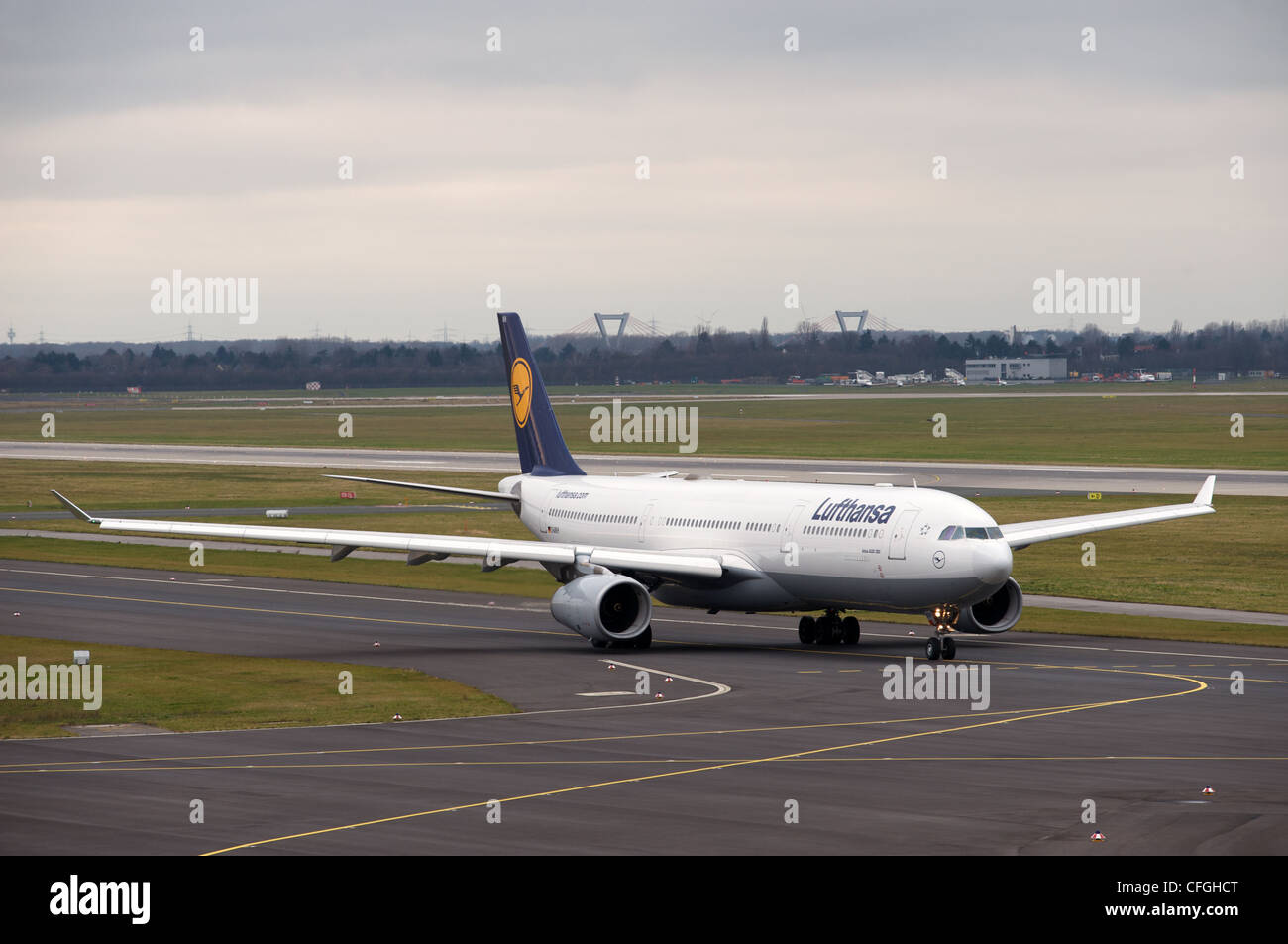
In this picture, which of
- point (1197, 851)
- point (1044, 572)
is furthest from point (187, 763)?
point (1044, 572)

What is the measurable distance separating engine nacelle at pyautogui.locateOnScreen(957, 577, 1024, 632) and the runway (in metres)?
47.1

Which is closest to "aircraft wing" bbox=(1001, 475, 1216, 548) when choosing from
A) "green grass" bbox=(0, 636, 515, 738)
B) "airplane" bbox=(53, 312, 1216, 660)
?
"airplane" bbox=(53, 312, 1216, 660)

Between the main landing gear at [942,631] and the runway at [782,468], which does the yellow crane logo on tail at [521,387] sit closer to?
the main landing gear at [942,631]

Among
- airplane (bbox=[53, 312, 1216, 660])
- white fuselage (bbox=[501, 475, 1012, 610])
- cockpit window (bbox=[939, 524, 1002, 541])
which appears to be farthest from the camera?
airplane (bbox=[53, 312, 1216, 660])

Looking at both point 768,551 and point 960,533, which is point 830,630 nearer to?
point 768,551

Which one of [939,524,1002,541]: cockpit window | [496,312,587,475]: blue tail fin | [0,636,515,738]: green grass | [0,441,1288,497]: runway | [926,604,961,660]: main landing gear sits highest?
[496,312,587,475]: blue tail fin

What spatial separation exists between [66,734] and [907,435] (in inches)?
5089

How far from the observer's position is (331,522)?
88875mm

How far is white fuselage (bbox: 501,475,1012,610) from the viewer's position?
46812 millimetres

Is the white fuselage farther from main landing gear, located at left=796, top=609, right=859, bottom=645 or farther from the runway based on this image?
the runway

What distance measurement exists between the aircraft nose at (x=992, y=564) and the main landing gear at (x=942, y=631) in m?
1.66

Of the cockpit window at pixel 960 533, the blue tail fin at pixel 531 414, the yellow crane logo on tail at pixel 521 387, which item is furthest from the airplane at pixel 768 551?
the yellow crane logo on tail at pixel 521 387
